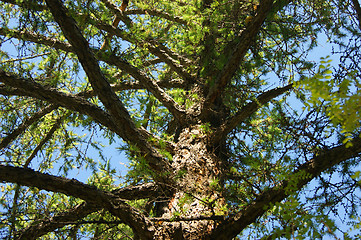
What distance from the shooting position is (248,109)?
3500 millimetres

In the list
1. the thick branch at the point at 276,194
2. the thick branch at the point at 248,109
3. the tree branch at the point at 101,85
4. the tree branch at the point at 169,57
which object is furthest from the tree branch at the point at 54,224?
the tree branch at the point at 169,57

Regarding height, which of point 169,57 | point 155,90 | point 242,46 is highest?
point 169,57

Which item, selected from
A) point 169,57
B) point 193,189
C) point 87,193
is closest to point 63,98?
point 87,193

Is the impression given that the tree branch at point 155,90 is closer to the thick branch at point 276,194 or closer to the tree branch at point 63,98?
the tree branch at point 63,98

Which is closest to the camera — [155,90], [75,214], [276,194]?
[276,194]

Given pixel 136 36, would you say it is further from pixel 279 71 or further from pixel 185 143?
pixel 279 71

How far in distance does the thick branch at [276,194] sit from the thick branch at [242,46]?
1.39m

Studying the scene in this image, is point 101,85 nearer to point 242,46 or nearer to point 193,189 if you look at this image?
point 193,189

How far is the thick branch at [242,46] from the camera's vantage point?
3191 millimetres

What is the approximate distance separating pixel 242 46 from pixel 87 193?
2184 mm

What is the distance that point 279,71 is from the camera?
3.95 meters

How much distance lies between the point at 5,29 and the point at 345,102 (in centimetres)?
422

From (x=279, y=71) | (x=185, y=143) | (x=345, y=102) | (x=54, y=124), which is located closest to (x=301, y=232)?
(x=345, y=102)

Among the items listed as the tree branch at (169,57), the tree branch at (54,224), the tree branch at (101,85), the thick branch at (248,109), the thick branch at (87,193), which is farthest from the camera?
the tree branch at (169,57)
